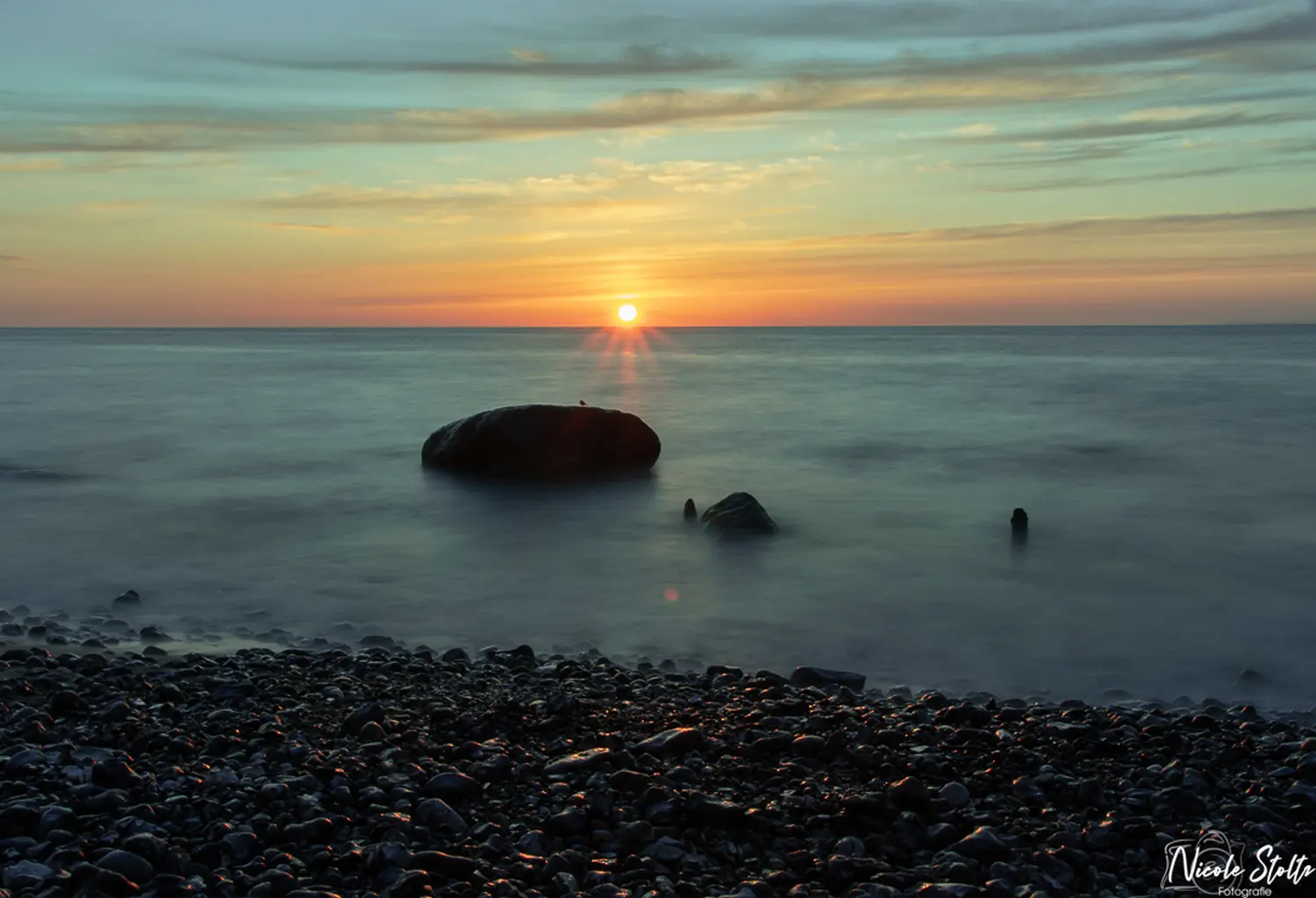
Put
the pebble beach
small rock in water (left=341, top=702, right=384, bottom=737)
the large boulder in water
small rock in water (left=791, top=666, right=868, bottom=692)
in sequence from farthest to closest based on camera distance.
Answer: the large boulder in water → small rock in water (left=791, top=666, right=868, bottom=692) → small rock in water (left=341, top=702, right=384, bottom=737) → the pebble beach

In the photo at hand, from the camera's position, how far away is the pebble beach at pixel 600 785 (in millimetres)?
5082

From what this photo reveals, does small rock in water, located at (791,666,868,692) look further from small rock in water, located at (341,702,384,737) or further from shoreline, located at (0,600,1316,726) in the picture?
small rock in water, located at (341,702,384,737)

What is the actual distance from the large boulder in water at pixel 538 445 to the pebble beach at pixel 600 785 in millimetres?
10083

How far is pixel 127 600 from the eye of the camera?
36.6 feet

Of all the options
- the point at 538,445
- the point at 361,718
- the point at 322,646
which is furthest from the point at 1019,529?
the point at 361,718

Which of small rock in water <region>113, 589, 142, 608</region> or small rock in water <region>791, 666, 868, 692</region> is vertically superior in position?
small rock in water <region>791, 666, 868, 692</region>

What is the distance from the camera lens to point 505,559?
43.9ft

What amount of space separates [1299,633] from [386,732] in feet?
29.0

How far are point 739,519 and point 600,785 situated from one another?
861cm

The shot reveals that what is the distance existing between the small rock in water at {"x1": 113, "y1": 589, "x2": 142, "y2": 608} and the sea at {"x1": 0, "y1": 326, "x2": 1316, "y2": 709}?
0.27 meters

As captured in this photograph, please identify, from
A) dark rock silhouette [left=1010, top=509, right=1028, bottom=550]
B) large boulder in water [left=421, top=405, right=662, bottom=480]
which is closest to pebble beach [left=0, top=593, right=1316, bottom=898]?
dark rock silhouette [left=1010, top=509, right=1028, bottom=550]

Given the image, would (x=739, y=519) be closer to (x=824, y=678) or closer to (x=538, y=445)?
(x=538, y=445)

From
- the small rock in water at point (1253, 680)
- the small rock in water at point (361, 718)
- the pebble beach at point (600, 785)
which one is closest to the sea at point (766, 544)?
the small rock in water at point (1253, 680)

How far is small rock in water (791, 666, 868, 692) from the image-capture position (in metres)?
8.56
